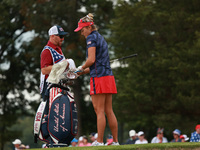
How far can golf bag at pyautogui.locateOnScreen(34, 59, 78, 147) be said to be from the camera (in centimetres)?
755

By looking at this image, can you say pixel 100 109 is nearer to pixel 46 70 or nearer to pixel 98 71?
pixel 98 71

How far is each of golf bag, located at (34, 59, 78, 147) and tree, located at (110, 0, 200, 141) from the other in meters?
14.0

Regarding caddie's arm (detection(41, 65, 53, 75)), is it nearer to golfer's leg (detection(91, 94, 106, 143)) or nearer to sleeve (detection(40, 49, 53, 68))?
sleeve (detection(40, 49, 53, 68))

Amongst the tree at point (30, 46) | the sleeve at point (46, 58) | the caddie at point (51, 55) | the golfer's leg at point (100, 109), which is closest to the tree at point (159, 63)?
the tree at point (30, 46)

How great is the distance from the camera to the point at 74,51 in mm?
26781

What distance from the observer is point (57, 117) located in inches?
Result: 297

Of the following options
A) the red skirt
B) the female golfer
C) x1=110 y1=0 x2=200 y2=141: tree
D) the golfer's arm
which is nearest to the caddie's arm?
the golfer's arm

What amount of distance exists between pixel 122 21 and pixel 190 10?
11.9 ft

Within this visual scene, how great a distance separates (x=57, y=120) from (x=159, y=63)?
15082 mm

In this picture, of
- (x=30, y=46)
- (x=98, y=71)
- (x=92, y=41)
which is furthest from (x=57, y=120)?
(x=30, y=46)

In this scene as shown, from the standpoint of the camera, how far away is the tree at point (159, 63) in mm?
21703

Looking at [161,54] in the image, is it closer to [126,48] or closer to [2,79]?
[126,48]

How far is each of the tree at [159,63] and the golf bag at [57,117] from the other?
553 inches

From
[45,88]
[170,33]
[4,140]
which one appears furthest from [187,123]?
[45,88]
